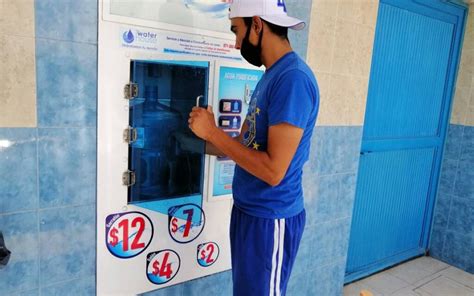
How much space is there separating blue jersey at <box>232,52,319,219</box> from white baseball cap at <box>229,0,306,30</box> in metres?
0.11

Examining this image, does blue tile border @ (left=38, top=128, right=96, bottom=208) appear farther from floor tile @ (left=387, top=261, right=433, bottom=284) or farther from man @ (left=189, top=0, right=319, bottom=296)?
floor tile @ (left=387, top=261, right=433, bottom=284)

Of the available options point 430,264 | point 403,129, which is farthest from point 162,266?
point 430,264

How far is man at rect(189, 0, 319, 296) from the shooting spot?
121 cm

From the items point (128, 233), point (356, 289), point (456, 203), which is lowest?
point (356, 289)

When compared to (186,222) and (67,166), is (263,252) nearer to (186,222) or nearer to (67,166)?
(186,222)

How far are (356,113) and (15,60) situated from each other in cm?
179

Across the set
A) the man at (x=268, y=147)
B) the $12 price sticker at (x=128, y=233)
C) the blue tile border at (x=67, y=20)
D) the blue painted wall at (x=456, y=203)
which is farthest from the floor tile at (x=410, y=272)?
the blue tile border at (x=67, y=20)

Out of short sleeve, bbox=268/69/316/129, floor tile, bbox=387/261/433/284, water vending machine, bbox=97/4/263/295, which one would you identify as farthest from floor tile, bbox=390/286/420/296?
short sleeve, bbox=268/69/316/129

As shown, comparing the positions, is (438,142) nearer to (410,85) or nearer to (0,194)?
(410,85)

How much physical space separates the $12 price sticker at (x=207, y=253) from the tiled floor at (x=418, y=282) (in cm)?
127

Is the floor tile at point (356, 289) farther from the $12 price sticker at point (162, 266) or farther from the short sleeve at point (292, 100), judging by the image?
the short sleeve at point (292, 100)

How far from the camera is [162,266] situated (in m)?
1.66

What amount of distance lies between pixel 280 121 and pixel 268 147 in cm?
10

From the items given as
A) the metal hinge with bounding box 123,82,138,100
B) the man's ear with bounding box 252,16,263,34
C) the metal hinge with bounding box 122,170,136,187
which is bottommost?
the metal hinge with bounding box 122,170,136,187
